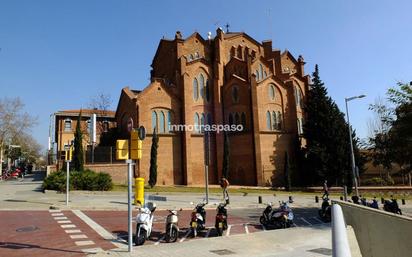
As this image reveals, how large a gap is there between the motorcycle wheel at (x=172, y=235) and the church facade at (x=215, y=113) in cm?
2848

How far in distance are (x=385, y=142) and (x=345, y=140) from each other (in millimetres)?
30382

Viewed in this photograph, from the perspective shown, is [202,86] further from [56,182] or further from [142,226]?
[142,226]

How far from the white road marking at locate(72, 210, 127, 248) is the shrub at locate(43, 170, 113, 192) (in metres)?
10.4

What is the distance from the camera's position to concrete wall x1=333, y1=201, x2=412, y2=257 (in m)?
5.42

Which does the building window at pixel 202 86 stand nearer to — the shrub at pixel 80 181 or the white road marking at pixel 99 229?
the shrub at pixel 80 181

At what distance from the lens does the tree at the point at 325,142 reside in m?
42.5

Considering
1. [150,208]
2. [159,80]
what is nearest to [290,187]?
[159,80]

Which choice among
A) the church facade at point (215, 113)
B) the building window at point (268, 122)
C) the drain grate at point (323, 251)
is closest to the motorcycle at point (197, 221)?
the drain grate at point (323, 251)

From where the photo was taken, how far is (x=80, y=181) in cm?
3014

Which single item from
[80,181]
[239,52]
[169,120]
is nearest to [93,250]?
[80,181]

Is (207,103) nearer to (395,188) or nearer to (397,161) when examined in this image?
(395,188)

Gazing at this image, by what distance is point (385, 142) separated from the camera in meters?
14.8

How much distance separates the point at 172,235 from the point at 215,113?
34145 millimetres

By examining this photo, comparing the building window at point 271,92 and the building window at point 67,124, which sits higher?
the building window at point 271,92
